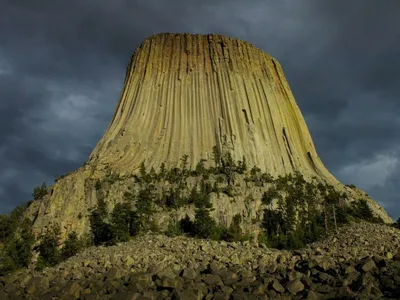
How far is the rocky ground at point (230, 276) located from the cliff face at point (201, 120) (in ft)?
40.9

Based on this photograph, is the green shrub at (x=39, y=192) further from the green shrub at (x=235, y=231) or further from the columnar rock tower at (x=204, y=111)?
the green shrub at (x=235, y=231)

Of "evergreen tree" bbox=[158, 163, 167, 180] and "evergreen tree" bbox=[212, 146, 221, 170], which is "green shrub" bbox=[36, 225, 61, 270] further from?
"evergreen tree" bbox=[212, 146, 221, 170]

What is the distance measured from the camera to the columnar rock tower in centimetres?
4094

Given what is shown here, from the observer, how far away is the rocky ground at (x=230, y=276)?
481 inches

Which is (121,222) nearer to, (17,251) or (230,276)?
(17,251)

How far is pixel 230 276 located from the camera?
14.8 meters

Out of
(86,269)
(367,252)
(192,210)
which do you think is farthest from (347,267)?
(192,210)

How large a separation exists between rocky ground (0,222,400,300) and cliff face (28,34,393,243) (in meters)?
12.5

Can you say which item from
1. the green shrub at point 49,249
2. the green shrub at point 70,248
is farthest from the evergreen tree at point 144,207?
the green shrub at point 49,249

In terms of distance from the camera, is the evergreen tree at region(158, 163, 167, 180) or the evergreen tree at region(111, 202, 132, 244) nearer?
the evergreen tree at region(111, 202, 132, 244)

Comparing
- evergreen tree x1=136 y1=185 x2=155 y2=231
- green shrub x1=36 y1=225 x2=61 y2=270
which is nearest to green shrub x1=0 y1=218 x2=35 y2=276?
green shrub x1=36 y1=225 x2=61 y2=270

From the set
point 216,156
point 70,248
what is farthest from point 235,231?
point 70,248

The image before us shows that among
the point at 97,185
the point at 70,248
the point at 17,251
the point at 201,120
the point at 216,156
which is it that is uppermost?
the point at 201,120

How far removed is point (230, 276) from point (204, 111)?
30.0m
